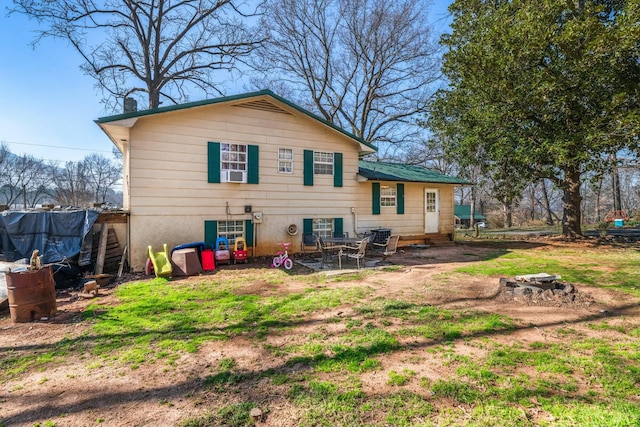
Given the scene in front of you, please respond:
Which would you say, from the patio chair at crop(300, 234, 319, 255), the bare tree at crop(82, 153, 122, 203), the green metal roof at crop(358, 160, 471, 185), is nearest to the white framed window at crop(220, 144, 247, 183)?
the patio chair at crop(300, 234, 319, 255)

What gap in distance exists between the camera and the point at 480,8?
1284cm

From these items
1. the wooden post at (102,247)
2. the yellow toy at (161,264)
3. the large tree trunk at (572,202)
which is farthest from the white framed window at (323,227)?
the large tree trunk at (572,202)

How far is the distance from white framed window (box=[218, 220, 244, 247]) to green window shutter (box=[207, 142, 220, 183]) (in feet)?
4.54

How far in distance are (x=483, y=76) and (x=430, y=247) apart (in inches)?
255

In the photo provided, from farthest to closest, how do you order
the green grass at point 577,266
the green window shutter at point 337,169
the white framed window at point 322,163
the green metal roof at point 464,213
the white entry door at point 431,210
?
the green metal roof at point 464,213
the white entry door at point 431,210
the green window shutter at point 337,169
the white framed window at point 322,163
the green grass at point 577,266

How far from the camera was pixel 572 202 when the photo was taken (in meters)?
13.6

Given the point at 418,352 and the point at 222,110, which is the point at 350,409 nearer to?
the point at 418,352

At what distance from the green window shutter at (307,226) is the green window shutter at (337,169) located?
165 centimetres

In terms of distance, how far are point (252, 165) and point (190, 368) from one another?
24.8ft

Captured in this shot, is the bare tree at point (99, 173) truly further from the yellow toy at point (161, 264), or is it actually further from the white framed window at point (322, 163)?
the yellow toy at point (161, 264)

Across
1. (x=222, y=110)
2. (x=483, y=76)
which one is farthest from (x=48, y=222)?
(x=483, y=76)

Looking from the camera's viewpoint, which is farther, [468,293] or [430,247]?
[430,247]

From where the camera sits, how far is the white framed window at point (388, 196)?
12445 millimetres

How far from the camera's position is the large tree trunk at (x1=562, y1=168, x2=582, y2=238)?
12684 millimetres
